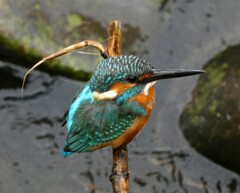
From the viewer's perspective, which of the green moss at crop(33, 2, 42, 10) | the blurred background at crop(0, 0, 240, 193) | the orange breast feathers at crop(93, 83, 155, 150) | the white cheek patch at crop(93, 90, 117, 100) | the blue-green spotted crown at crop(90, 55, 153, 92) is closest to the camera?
the blue-green spotted crown at crop(90, 55, 153, 92)

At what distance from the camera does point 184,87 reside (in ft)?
20.1

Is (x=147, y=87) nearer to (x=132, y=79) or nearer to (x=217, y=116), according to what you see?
(x=132, y=79)

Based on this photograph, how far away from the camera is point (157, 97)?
6.11m

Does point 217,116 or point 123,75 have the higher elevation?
point 217,116

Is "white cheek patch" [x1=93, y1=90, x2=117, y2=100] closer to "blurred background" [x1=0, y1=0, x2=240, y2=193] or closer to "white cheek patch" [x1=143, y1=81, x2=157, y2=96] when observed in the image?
"white cheek patch" [x1=143, y1=81, x2=157, y2=96]

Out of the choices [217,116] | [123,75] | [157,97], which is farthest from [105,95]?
[157,97]

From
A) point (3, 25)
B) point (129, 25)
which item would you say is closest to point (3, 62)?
point (3, 25)

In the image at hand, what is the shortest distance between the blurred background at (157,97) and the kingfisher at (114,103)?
1.76m

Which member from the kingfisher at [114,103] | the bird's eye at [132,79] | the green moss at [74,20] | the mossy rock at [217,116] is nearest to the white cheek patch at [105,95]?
the kingfisher at [114,103]

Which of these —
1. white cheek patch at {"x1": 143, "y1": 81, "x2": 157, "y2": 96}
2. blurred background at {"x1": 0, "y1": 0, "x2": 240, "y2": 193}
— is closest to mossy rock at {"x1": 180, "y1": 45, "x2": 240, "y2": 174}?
blurred background at {"x1": 0, "y1": 0, "x2": 240, "y2": 193}

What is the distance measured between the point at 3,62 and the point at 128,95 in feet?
8.91

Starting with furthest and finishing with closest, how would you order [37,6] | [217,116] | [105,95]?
[37,6] → [217,116] → [105,95]

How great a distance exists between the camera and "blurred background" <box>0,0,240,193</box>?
18.6 ft

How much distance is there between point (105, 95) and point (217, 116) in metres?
2.10
